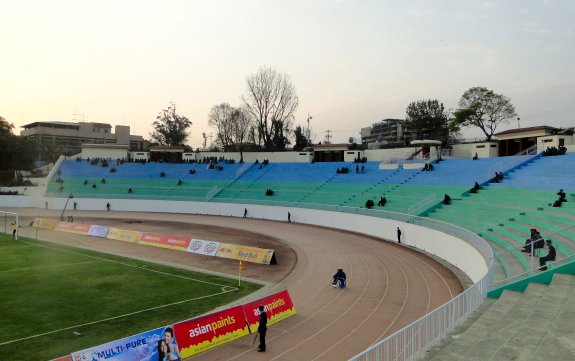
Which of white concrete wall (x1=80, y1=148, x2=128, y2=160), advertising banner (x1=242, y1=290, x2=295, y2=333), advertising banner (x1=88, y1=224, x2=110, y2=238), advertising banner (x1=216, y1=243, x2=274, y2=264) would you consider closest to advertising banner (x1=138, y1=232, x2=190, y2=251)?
advertising banner (x1=216, y1=243, x2=274, y2=264)

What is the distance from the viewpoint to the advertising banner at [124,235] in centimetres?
3675

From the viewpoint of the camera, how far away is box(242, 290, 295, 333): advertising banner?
53.9ft

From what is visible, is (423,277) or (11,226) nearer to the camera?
(423,277)

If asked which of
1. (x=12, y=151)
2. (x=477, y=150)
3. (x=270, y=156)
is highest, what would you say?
(x=12, y=151)

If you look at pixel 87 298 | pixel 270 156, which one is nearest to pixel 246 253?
pixel 87 298

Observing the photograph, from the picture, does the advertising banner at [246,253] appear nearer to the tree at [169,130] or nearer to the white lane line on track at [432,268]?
the white lane line on track at [432,268]

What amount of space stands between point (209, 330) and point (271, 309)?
3.09 m

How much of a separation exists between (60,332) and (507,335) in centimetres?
1463

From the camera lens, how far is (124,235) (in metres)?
37.5

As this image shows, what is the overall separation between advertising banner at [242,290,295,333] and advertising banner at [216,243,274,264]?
1017 cm

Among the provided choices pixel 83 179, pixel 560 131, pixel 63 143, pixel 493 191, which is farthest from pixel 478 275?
pixel 63 143

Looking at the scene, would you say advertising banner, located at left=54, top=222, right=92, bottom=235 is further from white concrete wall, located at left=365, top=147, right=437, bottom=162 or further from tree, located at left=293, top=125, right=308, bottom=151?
tree, located at left=293, top=125, right=308, bottom=151

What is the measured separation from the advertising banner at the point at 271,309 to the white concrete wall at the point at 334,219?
869cm

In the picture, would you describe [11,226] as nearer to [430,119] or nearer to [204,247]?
[204,247]
